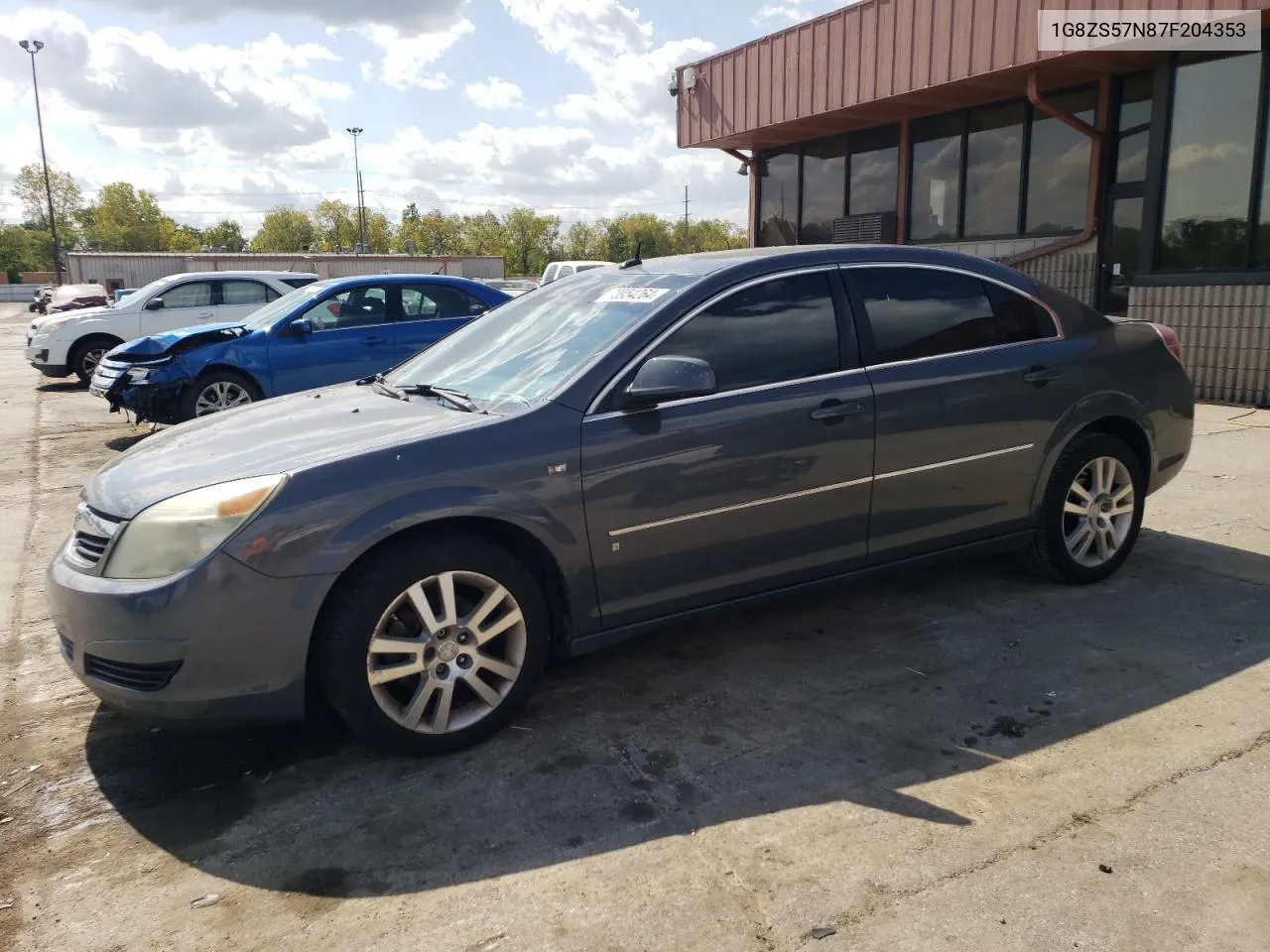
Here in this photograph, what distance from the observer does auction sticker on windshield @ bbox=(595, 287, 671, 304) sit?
3693mm

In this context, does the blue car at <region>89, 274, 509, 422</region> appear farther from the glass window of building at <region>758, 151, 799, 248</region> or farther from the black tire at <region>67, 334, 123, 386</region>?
the glass window of building at <region>758, 151, 799, 248</region>

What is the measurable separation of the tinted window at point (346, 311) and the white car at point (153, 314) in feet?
15.9

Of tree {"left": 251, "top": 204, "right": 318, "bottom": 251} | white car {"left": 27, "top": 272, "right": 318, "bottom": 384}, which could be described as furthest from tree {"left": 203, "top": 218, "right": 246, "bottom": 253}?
white car {"left": 27, "top": 272, "right": 318, "bottom": 384}

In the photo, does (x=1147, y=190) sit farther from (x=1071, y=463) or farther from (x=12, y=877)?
(x=12, y=877)

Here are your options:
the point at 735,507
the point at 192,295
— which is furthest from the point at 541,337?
the point at 192,295

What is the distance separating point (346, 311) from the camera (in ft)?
30.3

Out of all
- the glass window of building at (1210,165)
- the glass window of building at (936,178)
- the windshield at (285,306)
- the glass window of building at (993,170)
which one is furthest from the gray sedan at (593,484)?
the glass window of building at (936,178)

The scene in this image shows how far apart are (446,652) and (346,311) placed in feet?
22.4

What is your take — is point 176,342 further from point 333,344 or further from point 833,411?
point 833,411

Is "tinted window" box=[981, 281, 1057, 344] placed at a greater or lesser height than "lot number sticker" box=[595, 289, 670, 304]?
lesser

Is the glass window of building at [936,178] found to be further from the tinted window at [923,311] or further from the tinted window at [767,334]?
the tinted window at [767,334]

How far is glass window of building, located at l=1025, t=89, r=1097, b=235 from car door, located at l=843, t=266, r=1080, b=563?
8593 mm

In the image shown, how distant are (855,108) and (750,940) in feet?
41.8

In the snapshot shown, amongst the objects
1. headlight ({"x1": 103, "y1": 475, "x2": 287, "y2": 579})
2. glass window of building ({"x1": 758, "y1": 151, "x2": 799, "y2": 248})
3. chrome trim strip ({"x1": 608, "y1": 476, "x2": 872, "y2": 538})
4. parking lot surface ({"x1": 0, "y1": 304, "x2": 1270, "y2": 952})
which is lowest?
A: parking lot surface ({"x1": 0, "y1": 304, "x2": 1270, "y2": 952})
